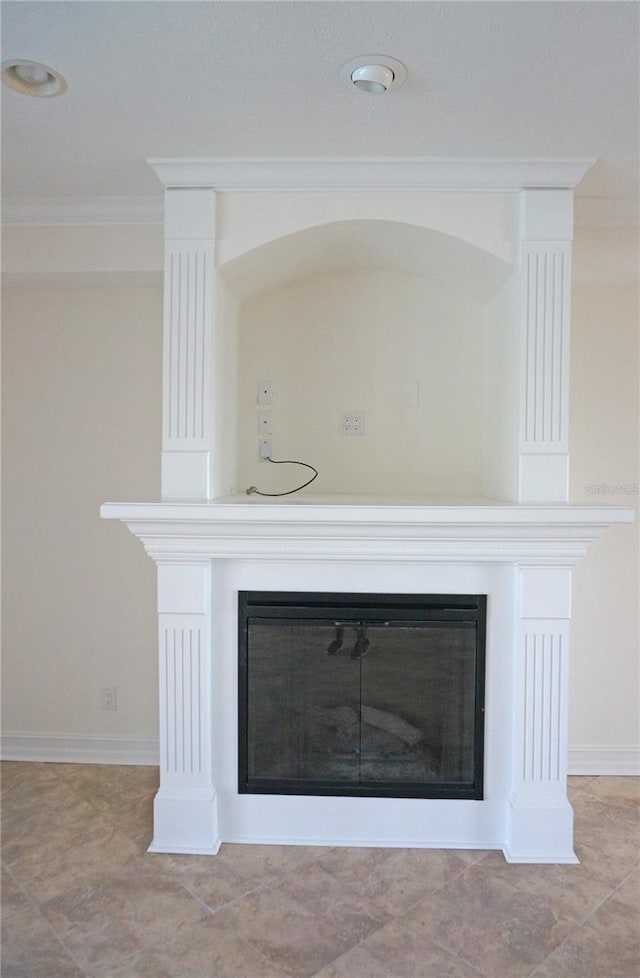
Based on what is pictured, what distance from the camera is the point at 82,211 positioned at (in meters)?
2.53

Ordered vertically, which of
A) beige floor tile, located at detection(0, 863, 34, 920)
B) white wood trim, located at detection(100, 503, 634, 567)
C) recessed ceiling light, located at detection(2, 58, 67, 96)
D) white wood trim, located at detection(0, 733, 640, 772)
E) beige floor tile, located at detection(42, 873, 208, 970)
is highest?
recessed ceiling light, located at detection(2, 58, 67, 96)

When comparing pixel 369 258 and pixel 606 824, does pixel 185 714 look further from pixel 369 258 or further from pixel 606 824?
pixel 369 258

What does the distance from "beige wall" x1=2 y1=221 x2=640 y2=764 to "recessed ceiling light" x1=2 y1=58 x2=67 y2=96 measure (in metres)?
1.09

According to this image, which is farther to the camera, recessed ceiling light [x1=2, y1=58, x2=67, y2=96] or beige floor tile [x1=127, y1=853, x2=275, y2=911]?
beige floor tile [x1=127, y1=853, x2=275, y2=911]

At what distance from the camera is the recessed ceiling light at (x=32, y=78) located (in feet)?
5.25

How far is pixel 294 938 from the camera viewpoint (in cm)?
176

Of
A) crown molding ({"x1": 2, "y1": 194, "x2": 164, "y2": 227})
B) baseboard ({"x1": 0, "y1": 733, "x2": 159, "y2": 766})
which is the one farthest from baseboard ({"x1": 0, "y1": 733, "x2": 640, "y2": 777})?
crown molding ({"x1": 2, "y1": 194, "x2": 164, "y2": 227})

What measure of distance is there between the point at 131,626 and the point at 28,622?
0.49m

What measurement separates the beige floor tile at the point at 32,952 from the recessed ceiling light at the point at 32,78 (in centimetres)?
233

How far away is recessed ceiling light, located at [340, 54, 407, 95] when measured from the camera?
5.08 ft

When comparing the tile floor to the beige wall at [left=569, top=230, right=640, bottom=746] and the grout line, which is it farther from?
the beige wall at [left=569, top=230, right=640, bottom=746]

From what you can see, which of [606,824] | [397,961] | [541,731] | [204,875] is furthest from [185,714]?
[606,824]

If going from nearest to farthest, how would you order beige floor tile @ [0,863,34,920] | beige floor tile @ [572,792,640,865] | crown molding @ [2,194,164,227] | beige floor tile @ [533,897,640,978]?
beige floor tile @ [533,897,640,978] < beige floor tile @ [0,863,34,920] < beige floor tile @ [572,792,640,865] < crown molding @ [2,194,164,227]

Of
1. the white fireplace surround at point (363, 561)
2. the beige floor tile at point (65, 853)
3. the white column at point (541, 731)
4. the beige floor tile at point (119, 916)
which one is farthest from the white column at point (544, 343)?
the beige floor tile at point (65, 853)
